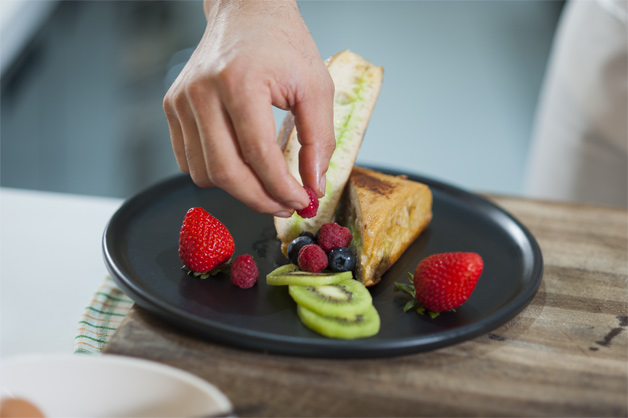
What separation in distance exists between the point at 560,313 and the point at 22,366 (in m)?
1.10

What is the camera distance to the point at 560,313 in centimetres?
134

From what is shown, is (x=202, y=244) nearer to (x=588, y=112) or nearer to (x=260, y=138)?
(x=260, y=138)

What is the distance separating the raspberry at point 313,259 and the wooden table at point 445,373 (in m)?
0.29

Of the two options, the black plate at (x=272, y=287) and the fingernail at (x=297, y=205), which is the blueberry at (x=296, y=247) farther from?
the fingernail at (x=297, y=205)

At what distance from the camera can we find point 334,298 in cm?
120

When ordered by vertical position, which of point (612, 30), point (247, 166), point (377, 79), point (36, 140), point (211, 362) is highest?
point (612, 30)

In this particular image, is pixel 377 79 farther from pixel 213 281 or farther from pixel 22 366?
pixel 22 366

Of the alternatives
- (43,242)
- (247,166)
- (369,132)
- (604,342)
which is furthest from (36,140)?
(604,342)

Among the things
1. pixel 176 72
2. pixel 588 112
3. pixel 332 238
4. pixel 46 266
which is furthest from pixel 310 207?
pixel 176 72

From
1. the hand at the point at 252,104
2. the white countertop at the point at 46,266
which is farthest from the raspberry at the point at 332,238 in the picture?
the white countertop at the point at 46,266

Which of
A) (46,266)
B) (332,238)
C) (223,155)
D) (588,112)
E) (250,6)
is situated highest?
(250,6)

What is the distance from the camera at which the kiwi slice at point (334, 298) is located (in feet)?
3.81

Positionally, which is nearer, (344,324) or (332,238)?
(344,324)

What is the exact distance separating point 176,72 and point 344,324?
12.3ft
